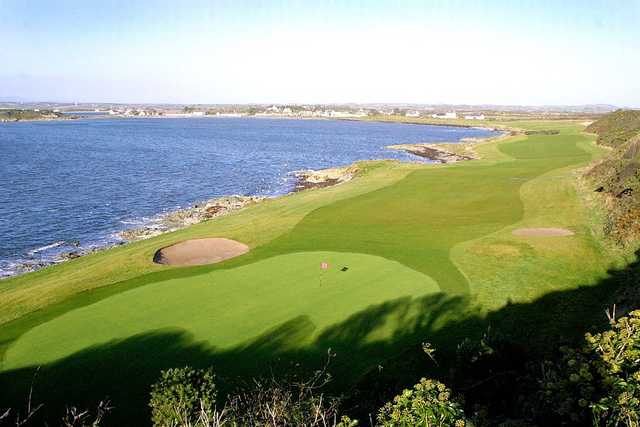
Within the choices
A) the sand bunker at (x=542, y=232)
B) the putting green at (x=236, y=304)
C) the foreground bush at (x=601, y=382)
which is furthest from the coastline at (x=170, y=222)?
the foreground bush at (x=601, y=382)

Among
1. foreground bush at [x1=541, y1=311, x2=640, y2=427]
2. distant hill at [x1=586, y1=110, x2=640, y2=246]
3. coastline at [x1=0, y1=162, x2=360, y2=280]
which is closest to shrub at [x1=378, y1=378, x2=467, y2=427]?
foreground bush at [x1=541, y1=311, x2=640, y2=427]

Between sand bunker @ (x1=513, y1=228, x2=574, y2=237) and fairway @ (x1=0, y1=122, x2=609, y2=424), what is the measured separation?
43cm

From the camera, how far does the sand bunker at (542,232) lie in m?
25.7

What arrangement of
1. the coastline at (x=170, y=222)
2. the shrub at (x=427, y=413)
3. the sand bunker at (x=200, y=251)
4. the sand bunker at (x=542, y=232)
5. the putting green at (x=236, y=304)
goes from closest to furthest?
the shrub at (x=427, y=413) → the putting green at (x=236, y=304) → the sand bunker at (x=200, y=251) → the sand bunker at (x=542, y=232) → the coastline at (x=170, y=222)

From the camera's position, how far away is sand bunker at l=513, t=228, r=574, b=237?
25.7m

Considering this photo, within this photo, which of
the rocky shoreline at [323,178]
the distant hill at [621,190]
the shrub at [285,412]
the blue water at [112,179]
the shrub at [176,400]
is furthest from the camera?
the rocky shoreline at [323,178]

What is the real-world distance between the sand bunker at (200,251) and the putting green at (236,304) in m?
2.79

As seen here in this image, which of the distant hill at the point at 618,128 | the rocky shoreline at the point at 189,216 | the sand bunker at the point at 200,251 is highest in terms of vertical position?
the distant hill at the point at 618,128

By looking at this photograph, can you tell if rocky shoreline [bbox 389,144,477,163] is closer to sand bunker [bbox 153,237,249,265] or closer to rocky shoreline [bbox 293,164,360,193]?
rocky shoreline [bbox 293,164,360,193]

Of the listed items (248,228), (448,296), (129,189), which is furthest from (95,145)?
(448,296)

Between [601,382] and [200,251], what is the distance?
835 inches

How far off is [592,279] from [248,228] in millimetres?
18858

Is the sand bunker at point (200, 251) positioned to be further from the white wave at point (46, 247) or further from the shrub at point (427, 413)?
the shrub at point (427, 413)

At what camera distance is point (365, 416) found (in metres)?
10.6
